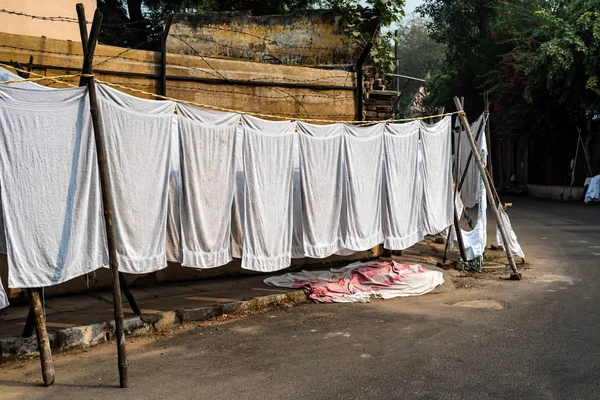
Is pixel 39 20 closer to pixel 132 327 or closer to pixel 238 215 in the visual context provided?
pixel 238 215

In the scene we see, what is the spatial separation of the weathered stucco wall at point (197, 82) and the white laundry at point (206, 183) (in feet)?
5.39

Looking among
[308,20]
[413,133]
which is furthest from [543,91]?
[413,133]

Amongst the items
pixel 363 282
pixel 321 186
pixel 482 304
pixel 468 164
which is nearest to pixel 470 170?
pixel 468 164

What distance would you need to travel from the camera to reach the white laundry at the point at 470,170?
10125 mm

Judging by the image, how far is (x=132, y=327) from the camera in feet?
20.1

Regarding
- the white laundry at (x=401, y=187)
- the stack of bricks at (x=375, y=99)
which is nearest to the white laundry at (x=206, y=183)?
the white laundry at (x=401, y=187)

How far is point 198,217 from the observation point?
6.43 m

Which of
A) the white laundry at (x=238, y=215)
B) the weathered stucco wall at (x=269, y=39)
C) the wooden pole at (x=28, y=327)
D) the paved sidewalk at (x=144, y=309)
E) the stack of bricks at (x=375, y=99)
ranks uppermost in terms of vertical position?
the weathered stucco wall at (x=269, y=39)

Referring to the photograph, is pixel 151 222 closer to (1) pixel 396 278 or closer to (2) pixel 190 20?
(1) pixel 396 278

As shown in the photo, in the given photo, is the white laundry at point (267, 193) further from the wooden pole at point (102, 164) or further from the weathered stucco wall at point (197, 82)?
the wooden pole at point (102, 164)

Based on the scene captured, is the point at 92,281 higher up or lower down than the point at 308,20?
lower down

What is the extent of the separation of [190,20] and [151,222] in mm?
7226

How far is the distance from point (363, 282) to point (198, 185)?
2860mm

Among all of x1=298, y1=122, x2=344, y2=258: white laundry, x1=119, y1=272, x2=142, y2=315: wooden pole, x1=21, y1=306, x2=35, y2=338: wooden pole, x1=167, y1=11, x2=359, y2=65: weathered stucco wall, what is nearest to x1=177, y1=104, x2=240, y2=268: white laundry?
x1=119, y1=272, x2=142, y2=315: wooden pole
